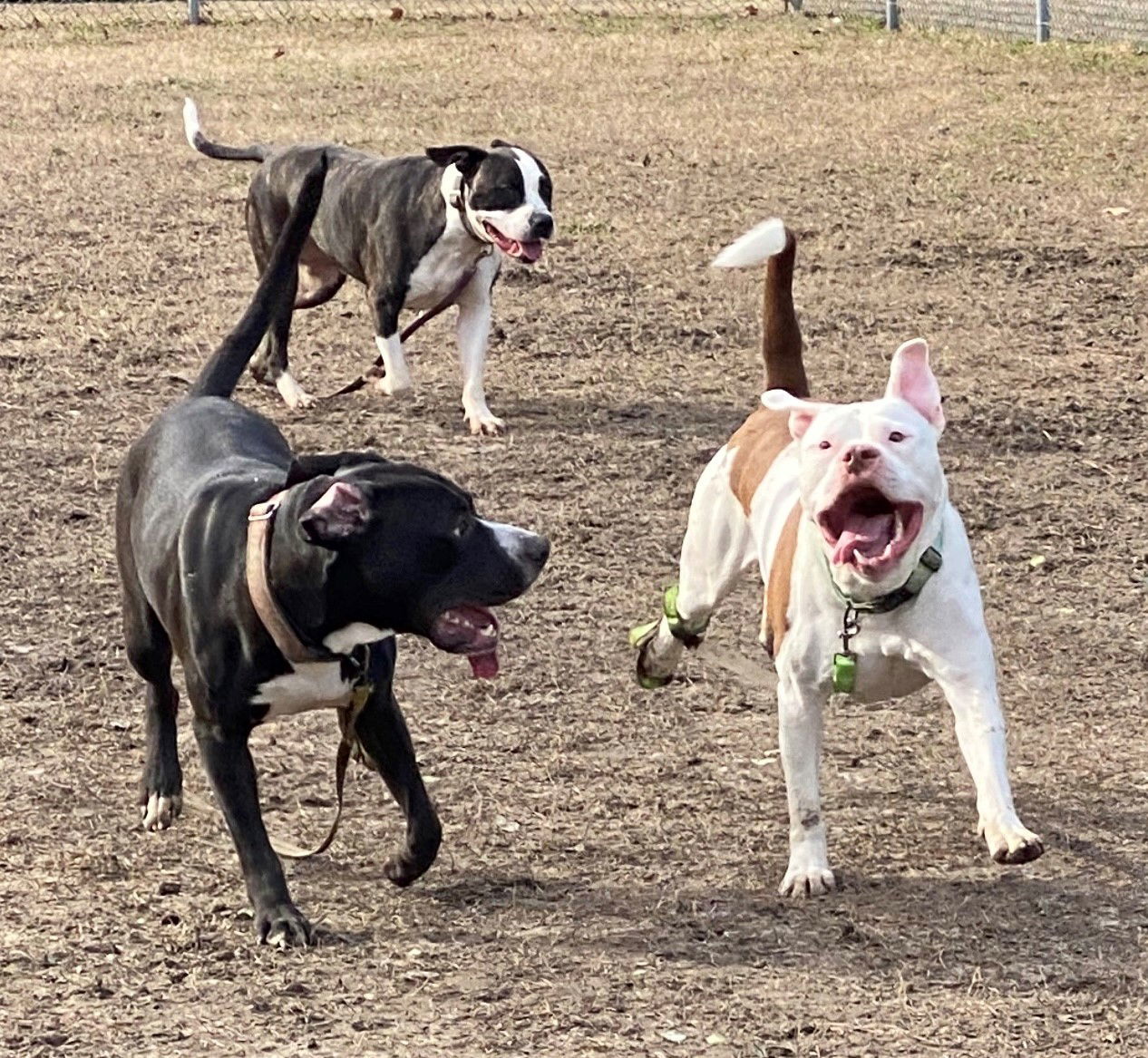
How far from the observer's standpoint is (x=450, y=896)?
4438 mm

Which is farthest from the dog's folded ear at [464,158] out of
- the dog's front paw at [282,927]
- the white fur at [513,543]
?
the dog's front paw at [282,927]

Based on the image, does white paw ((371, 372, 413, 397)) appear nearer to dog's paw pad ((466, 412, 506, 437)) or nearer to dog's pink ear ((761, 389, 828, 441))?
dog's paw pad ((466, 412, 506, 437))

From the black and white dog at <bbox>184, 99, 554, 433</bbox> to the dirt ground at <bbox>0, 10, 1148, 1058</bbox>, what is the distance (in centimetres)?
26

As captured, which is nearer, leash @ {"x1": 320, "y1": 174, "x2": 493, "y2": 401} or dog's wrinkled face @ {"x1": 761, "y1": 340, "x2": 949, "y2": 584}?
dog's wrinkled face @ {"x1": 761, "y1": 340, "x2": 949, "y2": 584}

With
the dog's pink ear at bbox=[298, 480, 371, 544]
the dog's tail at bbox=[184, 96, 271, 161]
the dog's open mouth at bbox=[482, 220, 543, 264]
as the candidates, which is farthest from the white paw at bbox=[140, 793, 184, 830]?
the dog's tail at bbox=[184, 96, 271, 161]

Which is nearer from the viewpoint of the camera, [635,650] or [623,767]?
[623,767]

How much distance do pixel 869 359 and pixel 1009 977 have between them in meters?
4.79

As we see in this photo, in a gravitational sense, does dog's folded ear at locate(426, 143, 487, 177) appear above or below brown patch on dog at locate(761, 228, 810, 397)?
below

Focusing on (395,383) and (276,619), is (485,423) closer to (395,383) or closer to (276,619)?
(395,383)

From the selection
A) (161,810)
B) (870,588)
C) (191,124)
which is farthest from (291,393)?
(870,588)

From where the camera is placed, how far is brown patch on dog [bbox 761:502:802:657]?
436cm

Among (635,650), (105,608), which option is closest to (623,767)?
(635,650)

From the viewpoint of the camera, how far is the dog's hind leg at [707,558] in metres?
4.82

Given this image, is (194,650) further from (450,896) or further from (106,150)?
(106,150)
